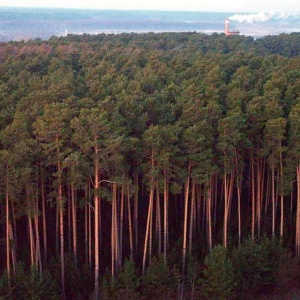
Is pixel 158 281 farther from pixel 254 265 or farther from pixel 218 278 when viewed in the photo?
pixel 254 265

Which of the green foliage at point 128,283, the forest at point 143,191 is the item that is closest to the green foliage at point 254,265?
the forest at point 143,191

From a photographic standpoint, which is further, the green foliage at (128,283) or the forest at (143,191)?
the forest at (143,191)

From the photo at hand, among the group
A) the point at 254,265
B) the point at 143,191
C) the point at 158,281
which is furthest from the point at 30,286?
the point at 143,191

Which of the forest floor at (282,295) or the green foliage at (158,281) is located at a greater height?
the green foliage at (158,281)

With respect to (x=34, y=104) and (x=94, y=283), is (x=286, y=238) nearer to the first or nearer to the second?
(x=94, y=283)

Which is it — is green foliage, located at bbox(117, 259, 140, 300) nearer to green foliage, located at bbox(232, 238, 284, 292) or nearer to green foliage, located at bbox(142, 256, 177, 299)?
green foliage, located at bbox(142, 256, 177, 299)

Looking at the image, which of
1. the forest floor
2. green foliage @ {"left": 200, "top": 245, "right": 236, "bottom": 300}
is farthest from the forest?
the forest floor

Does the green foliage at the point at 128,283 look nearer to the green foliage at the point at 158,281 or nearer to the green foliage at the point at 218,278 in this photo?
the green foliage at the point at 158,281
